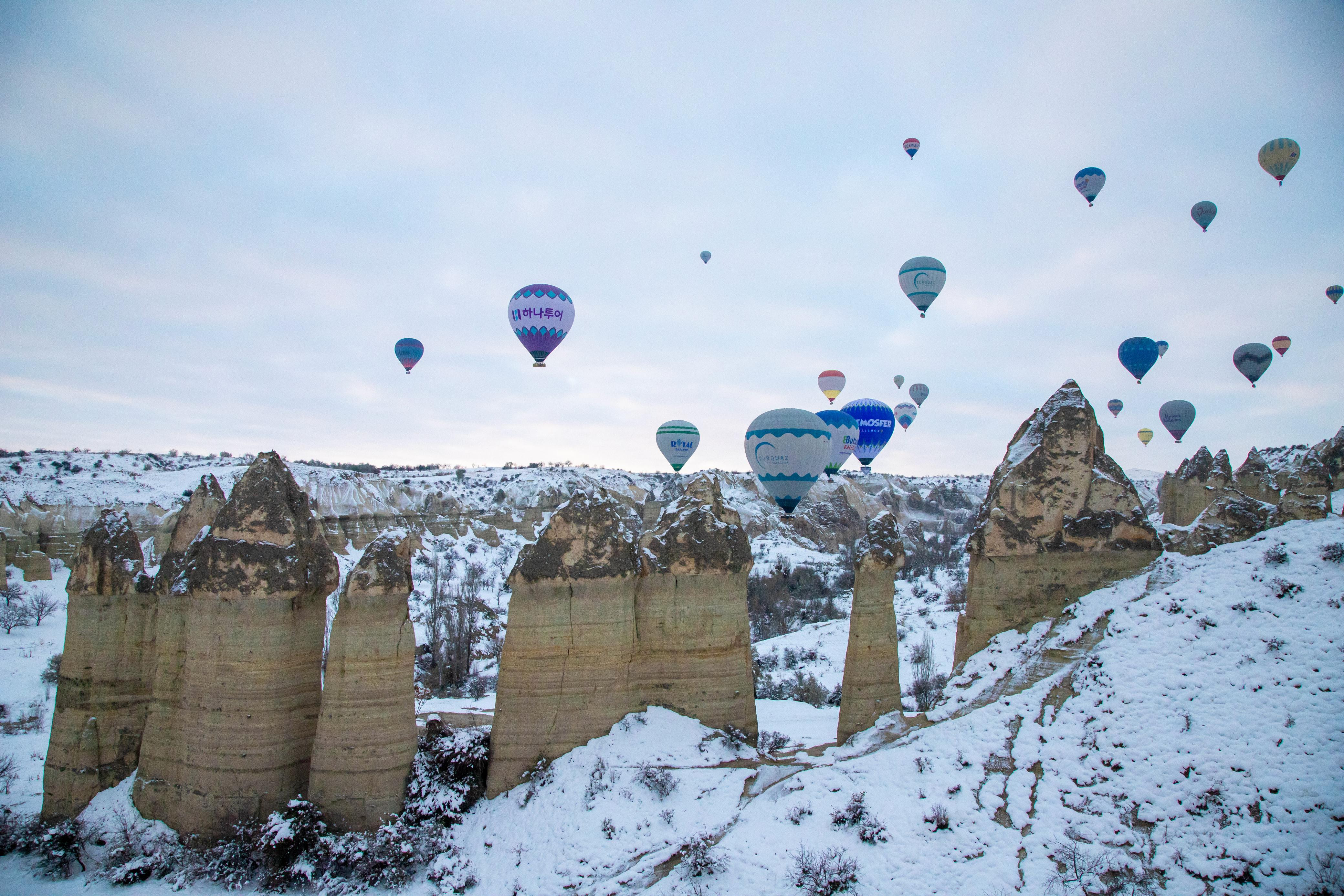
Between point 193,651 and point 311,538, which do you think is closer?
point 193,651

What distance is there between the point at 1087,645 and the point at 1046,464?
11.9 feet

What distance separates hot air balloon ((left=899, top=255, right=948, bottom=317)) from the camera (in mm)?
33406

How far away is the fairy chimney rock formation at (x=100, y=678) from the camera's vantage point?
49.8ft

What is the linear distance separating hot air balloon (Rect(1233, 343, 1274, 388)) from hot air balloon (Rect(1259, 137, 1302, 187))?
25.5 feet

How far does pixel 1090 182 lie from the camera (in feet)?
111

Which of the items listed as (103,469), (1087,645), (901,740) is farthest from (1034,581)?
(103,469)

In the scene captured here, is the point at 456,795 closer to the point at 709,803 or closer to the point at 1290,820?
the point at 709,803

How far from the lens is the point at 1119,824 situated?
1013 cm

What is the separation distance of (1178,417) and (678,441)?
27.7 metres

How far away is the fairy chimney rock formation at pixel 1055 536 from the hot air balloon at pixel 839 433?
74.0ft

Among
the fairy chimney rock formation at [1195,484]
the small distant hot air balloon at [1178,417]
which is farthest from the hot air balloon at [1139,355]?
the small distant hot air balloon at [1178,417]

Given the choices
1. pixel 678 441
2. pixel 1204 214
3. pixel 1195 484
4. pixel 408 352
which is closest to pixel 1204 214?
pixel 1204 214

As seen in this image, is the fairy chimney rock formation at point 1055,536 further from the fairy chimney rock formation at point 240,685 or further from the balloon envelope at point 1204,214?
the balloon envelope at point 1204,214

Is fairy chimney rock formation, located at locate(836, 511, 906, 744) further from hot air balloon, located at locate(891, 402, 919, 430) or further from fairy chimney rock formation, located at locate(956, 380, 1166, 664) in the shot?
hot air balloon, located at locate(891, 402, 919, 430)
